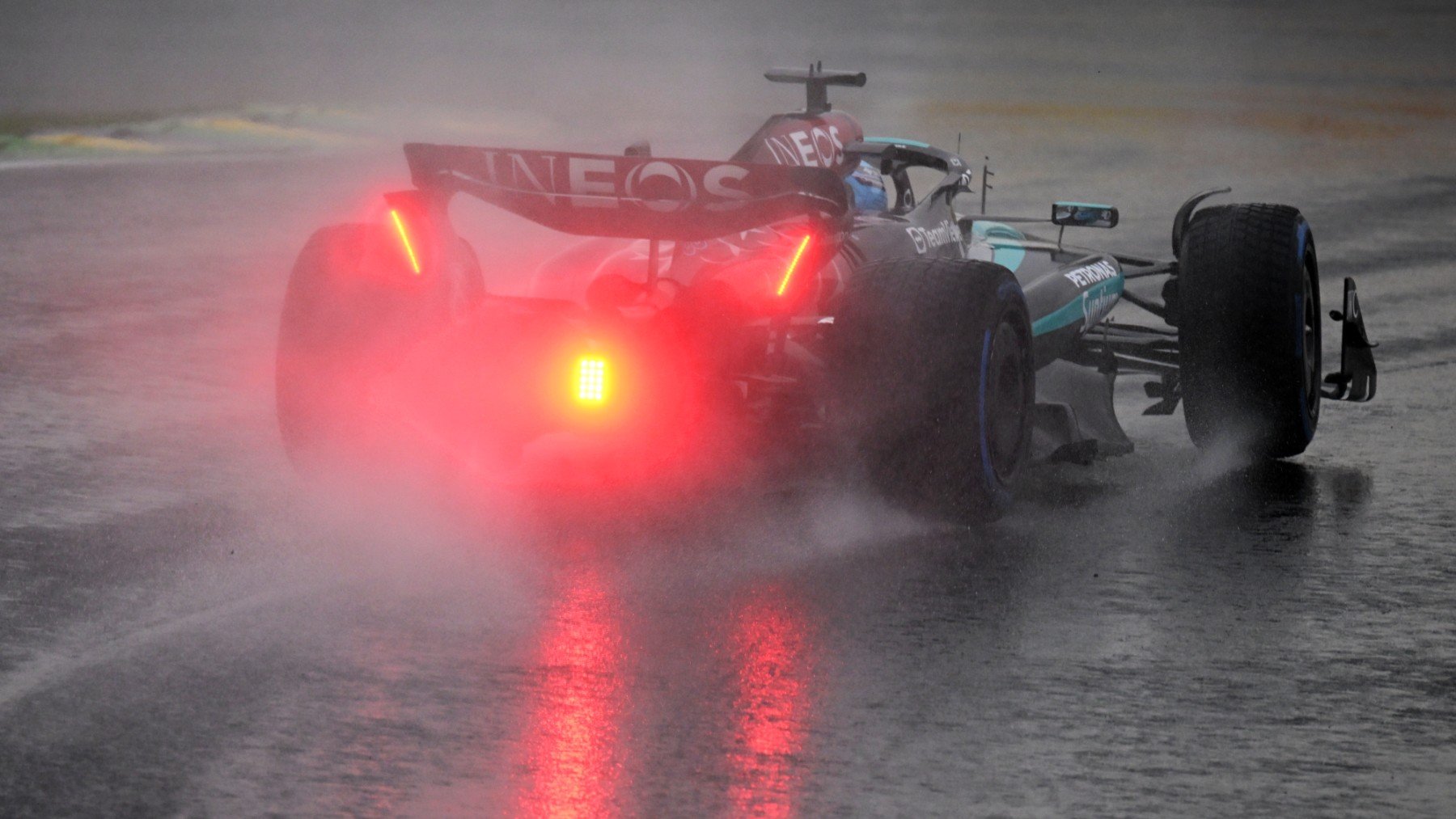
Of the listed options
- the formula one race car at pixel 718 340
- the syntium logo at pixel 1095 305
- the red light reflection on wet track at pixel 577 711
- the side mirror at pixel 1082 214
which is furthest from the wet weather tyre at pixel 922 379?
the side mirror at pixel 1082 214

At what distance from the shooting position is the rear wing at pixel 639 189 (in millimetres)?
5949

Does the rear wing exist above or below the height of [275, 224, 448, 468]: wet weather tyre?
above

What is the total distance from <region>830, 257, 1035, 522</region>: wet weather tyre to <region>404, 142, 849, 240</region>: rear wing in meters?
0.30

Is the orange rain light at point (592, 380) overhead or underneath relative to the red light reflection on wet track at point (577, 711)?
overhead

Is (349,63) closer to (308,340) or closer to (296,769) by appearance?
(308,340)

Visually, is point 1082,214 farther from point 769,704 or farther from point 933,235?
point 769,704

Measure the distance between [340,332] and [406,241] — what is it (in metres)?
0.35

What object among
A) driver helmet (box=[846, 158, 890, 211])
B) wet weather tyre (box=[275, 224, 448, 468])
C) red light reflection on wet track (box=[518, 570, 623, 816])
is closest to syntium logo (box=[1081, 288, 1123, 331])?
driver helmet (box=[846, 158, 890, 211])

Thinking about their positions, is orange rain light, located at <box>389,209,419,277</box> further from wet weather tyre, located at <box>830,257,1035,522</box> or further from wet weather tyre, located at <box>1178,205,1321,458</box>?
wet weather tyre, located at <box>1178,205,1321,458</box>

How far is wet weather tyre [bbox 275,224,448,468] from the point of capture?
6414mm

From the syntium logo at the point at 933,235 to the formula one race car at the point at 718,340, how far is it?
0.02 meters

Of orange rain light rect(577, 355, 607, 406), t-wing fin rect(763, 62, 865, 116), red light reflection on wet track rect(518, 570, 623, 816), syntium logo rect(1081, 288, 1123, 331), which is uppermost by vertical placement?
t-wing fin rect(763, 62, 865, 116)

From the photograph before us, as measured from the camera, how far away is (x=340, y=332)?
6.46 meters

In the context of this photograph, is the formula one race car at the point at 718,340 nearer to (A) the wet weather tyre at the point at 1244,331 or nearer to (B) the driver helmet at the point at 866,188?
(A) the wet weather tyre at the point at 1244,331
